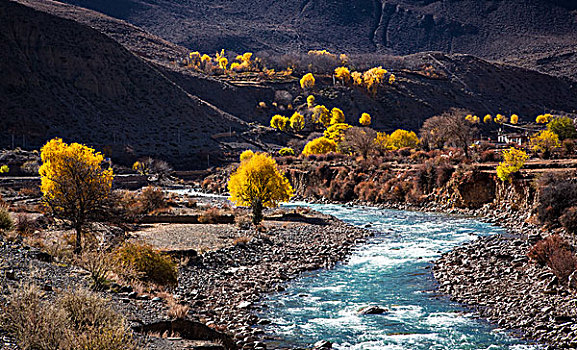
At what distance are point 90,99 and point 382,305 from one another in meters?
90.1

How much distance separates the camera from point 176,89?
106500 mm

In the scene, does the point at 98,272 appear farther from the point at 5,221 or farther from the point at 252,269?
the point at 252,269

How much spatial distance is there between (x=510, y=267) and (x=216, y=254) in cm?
1164

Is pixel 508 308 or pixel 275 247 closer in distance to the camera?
pixel 508 308

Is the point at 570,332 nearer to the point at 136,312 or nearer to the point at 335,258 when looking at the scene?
the point at 136,312

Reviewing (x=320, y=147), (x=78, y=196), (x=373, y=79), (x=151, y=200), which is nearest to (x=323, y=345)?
(x=78, y=196)

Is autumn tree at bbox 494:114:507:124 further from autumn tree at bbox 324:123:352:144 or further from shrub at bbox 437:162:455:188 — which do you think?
shrub at bbox 437:162:455:188

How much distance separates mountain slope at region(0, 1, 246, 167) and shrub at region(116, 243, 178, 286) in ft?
224

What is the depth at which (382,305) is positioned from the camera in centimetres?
1537

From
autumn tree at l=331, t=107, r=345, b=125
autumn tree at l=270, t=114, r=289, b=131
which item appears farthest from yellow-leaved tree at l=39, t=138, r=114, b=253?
autumn tree at l=331, t=107, r=345, b=125

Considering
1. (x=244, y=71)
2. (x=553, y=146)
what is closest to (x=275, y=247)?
(x=553, y=146)

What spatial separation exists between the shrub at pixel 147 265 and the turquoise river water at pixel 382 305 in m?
3.26

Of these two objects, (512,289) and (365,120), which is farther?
(365,120)

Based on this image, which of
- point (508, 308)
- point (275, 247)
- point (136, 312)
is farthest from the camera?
point (275, 247)
